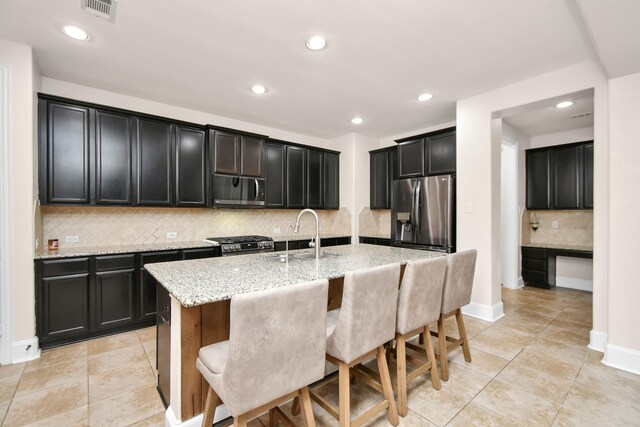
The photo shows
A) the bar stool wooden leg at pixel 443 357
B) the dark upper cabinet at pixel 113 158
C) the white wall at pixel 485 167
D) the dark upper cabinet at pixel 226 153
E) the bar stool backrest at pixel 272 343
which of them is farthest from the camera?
the dark upper cabinet at pixel 226 153

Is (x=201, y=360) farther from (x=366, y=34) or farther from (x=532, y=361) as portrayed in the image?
(x=532, y=361)

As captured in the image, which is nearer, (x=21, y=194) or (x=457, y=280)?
(x=457, y=280)

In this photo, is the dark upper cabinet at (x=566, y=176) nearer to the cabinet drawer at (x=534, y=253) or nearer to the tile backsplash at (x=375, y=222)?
the cabinet drawer at (x=534, y=253)

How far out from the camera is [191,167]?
3.72 metres

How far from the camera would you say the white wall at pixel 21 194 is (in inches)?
96.0

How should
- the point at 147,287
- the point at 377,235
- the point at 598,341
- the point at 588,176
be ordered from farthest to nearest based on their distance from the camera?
1. the point at 377,235
2. the point at 588,176
3. the point at 147,287
4. the point at 598,341

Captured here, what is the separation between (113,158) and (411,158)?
3.88m

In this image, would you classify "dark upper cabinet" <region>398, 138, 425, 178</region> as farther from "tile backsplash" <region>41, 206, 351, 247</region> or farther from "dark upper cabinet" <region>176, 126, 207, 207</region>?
"dark upper cabinet" <region>176, 126, 207, 207</region>

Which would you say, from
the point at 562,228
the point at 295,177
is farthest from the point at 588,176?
the point at 295,177

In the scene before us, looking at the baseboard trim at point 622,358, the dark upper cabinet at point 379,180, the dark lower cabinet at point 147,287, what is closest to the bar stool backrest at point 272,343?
the dark lower cabinet at point 147,287

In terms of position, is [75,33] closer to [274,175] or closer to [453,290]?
[274,175]

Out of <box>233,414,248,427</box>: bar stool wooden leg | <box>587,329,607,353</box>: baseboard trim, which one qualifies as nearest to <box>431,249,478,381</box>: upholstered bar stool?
<box>587,329,607,353</box>: baseboard trim

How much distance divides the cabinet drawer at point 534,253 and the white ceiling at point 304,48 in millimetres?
3119

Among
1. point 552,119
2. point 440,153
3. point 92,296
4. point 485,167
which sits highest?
point 552,119
